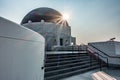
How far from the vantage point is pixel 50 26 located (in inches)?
1140

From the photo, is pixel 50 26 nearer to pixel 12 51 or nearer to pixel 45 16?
pixel 45 16

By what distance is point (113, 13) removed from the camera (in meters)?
9.70

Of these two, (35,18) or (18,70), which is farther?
(35,18)

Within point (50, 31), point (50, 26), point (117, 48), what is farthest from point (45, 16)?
point (117, 48)

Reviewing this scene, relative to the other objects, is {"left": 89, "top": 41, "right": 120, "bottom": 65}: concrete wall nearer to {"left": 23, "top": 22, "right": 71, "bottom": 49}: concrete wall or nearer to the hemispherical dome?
{"left": 23, "top": 22, "right": 71, "bottom": 49}: concrete wall

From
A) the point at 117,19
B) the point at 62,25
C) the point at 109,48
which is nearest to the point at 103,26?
the point at 117,19

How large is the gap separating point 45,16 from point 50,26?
4.80m

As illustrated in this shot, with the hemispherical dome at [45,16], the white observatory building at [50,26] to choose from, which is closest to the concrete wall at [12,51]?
the white observatory building at [50,26]

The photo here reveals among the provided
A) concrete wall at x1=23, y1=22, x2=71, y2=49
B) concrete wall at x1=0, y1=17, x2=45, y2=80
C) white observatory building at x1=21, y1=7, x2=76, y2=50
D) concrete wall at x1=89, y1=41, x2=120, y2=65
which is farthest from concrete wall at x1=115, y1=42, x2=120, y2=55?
concrete wall at x1=23, y1=22, x2=71, y2=49

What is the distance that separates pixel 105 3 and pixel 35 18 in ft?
83.1

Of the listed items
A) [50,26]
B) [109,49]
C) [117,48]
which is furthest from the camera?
[50,26]

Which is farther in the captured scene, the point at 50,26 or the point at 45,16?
the point at 45,16

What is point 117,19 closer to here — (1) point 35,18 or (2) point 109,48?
(2) point 109,48

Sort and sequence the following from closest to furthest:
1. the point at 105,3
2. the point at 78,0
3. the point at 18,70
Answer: the point at 18,70
the point at 78,0
the point at 105,3
